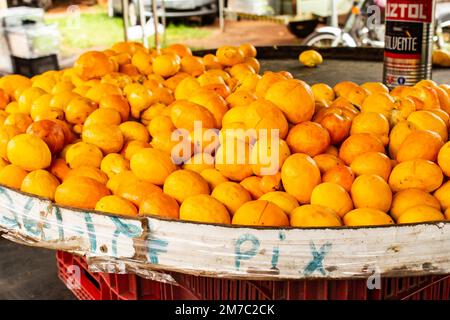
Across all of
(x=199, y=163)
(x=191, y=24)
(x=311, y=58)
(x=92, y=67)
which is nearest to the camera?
(x=199, y=163)

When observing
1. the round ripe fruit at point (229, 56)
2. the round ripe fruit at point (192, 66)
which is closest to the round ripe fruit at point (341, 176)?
the round ripe fruit at point (192, 66)

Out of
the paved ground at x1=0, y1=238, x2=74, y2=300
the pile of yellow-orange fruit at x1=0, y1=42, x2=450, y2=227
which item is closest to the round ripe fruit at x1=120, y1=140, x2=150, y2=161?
the pile of yellow-orange fruit at x1=0, y1=42, x2=450, y2=227

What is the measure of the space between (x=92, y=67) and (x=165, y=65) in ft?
0.92

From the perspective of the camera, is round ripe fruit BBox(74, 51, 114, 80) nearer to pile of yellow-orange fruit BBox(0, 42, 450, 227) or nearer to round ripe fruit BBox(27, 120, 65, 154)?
pile of yellow-orange fruit BBox(0, 42, 450, 227)

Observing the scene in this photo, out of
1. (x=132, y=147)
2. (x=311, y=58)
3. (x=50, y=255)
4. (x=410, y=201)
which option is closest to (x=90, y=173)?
(x=132, y=147)

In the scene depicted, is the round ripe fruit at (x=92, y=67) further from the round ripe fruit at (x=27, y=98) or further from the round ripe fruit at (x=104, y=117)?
the round ripe fruit at (x=104, y=117)

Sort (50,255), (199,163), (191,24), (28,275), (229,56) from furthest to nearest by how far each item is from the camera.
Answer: (191,24), (50,255), (28,275), (229,56), (199,163)

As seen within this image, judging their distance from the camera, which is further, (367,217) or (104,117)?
(104,117)

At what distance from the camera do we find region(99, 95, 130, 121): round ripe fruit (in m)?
2.02

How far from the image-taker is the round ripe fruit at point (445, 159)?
1.60m

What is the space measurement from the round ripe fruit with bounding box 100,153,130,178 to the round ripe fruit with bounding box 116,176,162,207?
0.09 metres

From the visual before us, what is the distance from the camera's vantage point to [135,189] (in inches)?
63.4

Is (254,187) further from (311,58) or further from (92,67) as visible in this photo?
(311,58)

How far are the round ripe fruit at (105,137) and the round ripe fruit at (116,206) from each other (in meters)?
0.32
